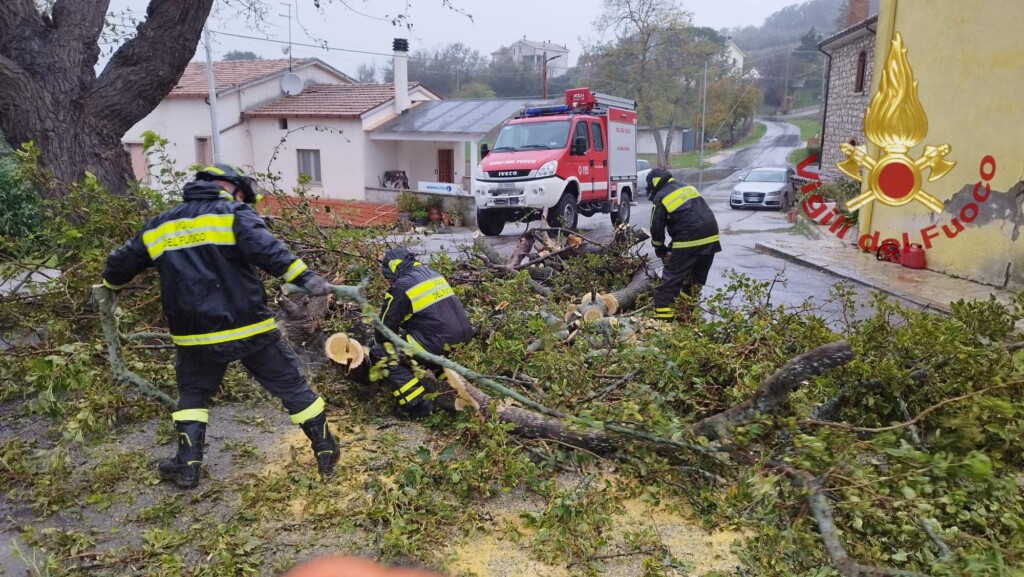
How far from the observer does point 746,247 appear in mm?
12383

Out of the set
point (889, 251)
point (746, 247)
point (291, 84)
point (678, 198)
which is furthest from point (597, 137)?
point (291, 84)

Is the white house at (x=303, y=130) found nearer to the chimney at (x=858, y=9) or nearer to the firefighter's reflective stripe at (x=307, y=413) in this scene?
the chimney at (x=858, y=9)

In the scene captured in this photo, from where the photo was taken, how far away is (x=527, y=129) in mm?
13438

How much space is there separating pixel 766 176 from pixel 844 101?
2.96m

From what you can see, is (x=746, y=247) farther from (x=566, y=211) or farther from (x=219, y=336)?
(x=219, y=336)

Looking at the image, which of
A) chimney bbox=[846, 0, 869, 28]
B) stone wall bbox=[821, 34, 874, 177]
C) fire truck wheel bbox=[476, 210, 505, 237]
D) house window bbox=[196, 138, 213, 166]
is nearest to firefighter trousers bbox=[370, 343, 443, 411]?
fire truck wheel bbox=[476, 210, 505, 237]

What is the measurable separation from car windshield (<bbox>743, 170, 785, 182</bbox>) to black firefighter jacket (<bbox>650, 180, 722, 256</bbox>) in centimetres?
Result: 1556

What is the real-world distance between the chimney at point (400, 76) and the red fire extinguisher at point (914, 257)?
17372mm

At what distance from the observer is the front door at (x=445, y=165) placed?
78.4 ft

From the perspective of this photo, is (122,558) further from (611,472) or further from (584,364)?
(584,364)

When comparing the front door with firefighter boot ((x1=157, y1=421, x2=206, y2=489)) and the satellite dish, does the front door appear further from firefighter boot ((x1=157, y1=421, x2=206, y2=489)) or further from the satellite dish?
firefighter boot ((x1=157, y1=421, x2=206, y2=489))

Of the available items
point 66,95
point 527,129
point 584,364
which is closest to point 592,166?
point 527,129

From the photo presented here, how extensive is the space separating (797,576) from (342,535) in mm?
1918

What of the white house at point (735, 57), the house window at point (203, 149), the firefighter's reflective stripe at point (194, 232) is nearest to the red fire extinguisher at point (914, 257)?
the firefighter's reflective stripe at point (194, 232)
